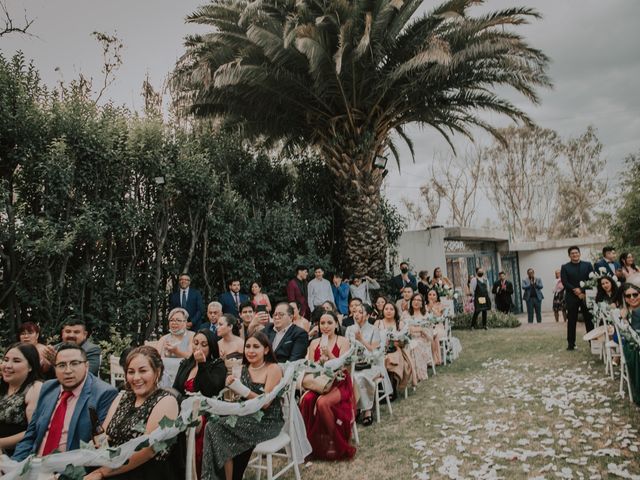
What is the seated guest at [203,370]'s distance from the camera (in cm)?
397

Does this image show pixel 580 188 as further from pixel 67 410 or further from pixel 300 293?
pixel 67 410

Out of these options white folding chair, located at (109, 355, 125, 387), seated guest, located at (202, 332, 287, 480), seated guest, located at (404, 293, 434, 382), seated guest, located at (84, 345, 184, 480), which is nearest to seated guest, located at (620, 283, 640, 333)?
seated guest, located at (404, 293, 434, 382)

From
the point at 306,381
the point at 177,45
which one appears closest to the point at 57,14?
the point at 177,45

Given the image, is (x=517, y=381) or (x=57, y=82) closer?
(x=517, y=381)

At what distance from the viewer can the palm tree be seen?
9734mm

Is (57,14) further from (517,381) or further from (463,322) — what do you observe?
(463,322)

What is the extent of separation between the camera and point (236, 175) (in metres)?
12.3

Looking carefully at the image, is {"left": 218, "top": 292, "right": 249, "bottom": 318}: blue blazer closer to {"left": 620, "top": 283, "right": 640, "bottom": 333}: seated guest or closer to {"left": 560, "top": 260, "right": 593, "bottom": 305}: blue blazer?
{"left": 560, "top": 260, "right": 593, "bottom": 305}: blue blazer

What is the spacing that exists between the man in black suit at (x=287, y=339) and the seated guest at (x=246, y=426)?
1.22m

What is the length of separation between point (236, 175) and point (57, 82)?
507 cm

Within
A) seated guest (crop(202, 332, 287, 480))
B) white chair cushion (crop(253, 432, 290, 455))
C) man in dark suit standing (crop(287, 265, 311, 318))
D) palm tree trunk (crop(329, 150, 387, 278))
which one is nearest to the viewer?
seated guest (crop(202, 332, 287, 480))

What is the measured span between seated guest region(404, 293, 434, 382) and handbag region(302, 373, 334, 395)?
316 cm

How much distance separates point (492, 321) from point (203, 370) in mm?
12706

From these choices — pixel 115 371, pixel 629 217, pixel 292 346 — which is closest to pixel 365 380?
pixel 292 346
